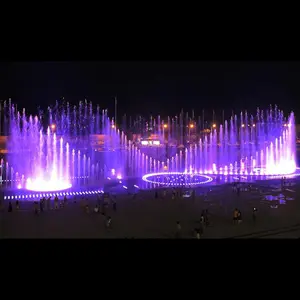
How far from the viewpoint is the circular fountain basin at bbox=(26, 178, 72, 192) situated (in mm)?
15672

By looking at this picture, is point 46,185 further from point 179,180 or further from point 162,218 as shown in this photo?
point 162,218

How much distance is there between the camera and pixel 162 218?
9906mm

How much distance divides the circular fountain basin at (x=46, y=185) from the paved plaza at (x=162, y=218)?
335 cm

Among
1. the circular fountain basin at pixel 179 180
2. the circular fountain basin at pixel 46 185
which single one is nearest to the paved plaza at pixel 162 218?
the circular fountain basin at pixel 46 185

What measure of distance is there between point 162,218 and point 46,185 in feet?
27.4

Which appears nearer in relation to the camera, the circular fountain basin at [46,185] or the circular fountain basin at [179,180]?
the circular fountain basin at [46,185]

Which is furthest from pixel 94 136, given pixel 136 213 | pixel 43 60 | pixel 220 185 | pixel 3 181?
pixel 43 60

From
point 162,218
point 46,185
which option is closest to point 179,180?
point 46,185

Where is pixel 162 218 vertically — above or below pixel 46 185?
below

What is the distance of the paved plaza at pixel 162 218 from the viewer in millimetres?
8242

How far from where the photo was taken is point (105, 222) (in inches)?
367

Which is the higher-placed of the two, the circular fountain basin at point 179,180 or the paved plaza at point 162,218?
the circular fountain basin at point 179,180

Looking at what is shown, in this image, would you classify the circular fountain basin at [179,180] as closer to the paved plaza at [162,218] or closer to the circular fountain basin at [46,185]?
the paved plaza at [162,218]
